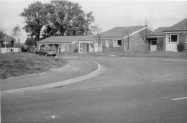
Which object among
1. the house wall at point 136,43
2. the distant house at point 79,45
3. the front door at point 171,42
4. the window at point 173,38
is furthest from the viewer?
the distant house at point 79,45

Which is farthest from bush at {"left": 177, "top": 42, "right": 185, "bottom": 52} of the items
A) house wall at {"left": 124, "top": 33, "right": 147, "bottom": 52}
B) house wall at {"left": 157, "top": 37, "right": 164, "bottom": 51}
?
house wall at {"left": 124, "top": 33, "right": 147, "bottom": 52}

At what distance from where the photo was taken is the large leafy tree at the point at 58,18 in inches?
2650

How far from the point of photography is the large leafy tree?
6731cm

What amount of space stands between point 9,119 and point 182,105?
16.4ft

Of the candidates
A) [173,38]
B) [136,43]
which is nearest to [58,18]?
[136,43]

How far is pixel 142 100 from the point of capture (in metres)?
7.74

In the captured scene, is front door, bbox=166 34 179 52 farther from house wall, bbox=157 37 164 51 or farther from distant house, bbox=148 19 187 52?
house wall, bbox=157 37 164 51

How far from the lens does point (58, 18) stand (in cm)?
6688

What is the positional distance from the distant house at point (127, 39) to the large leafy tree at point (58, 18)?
988 inches

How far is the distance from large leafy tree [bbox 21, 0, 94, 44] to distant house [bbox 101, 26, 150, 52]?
25.1 m

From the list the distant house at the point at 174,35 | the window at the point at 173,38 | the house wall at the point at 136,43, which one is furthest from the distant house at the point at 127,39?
the window at the point at 173,38

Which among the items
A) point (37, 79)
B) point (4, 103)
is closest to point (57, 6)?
point (37, 79)

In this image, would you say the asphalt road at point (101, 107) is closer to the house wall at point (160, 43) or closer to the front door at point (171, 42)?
the front door at point (171, 42)

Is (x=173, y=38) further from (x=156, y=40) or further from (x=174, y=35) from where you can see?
(x=156, y=40)
